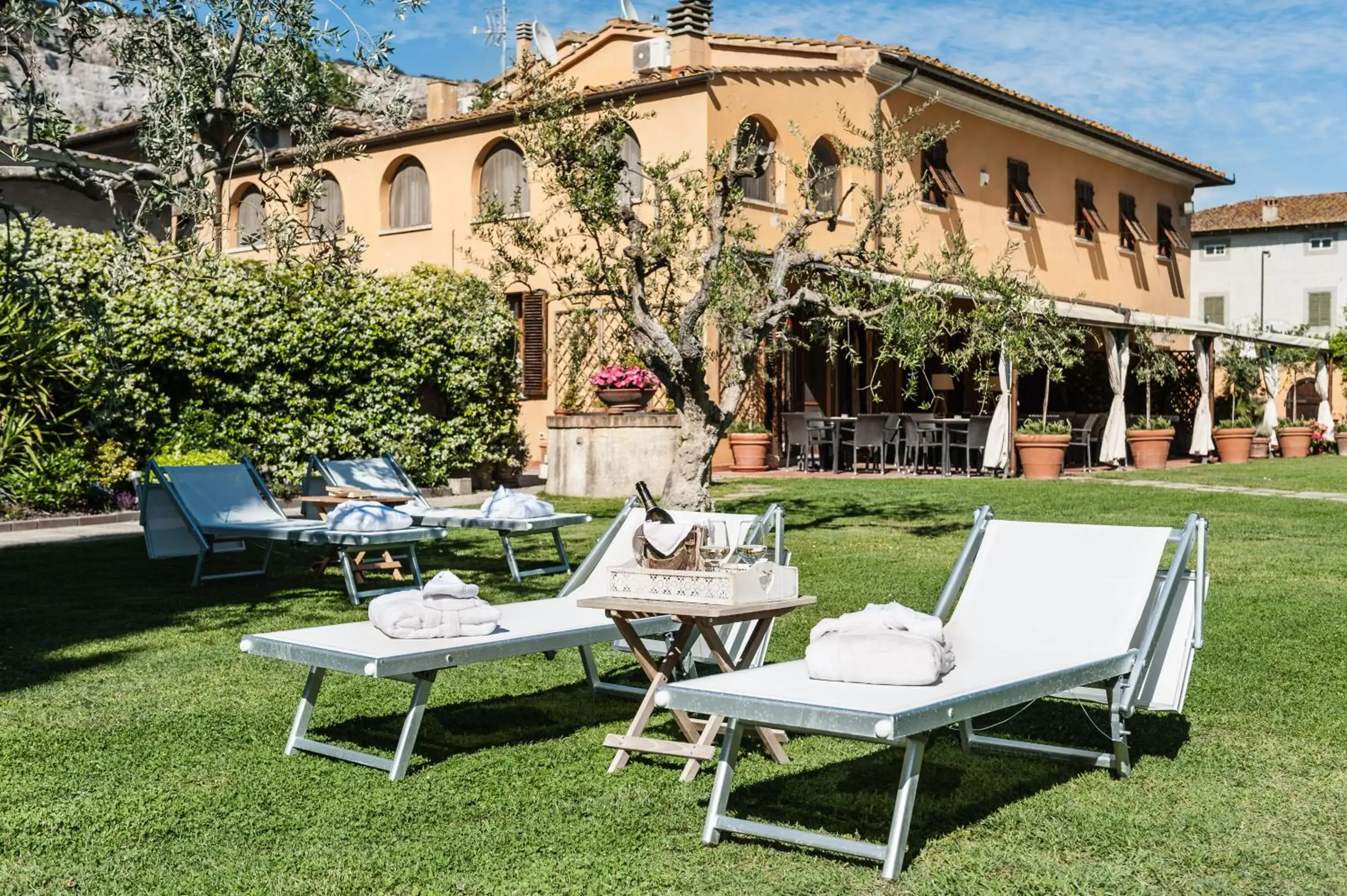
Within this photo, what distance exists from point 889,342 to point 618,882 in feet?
26.8

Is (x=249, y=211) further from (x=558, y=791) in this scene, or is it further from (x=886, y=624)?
(x=886, y=624)

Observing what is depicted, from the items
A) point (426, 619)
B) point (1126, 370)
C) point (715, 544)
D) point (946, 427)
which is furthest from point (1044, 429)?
point (426, 619)

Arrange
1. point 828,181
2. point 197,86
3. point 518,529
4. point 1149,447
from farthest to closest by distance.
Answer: point 828,181 → point 1149,447 → point 518,529 → point 197,86


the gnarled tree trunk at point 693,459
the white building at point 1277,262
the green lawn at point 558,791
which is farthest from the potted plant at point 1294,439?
the white building at point 1277,262

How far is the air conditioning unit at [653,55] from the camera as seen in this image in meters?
19.4

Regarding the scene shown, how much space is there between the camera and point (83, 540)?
11.4 m

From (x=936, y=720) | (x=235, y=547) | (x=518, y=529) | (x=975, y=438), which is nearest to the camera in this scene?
(x=936, y=720)

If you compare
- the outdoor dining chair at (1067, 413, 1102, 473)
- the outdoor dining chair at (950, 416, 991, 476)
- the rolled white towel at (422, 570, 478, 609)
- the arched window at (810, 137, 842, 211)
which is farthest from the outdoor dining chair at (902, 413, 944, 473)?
the rolled white towel at (422, 570, 478, 609)

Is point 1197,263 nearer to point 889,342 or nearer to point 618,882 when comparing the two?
point 889,342

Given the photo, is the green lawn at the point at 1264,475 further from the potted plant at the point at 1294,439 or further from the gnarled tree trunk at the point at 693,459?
the gnarled tree trunk at the point at 693,459

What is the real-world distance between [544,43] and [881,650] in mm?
19601

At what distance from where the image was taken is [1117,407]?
1970cm

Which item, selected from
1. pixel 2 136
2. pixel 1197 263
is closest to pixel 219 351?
pixel 2 136

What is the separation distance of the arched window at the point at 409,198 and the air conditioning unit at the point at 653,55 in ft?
14.9
